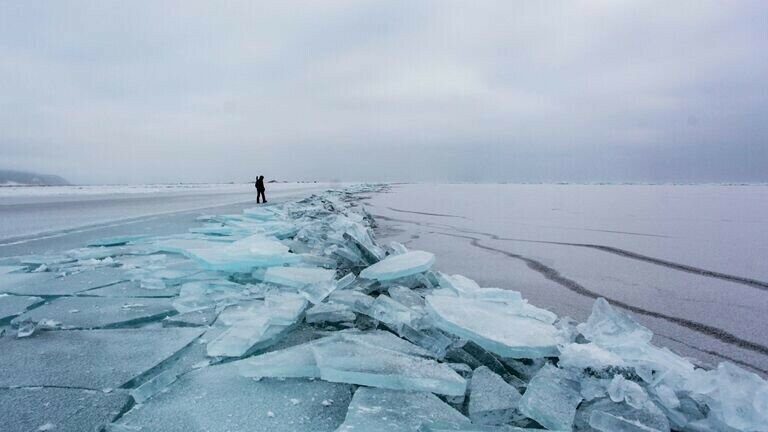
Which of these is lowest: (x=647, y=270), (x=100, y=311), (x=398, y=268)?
(x=647, y=270)

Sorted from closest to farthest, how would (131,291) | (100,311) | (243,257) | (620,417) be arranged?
1. (620,417)
2. (100,311)
3. (131,291)
4. (243,257)

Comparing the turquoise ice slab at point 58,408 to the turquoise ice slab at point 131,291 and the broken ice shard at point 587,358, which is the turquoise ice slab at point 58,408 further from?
the broken ice shard at point 587,358

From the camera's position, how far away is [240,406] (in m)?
1.15

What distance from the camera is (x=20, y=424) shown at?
1.04 metres

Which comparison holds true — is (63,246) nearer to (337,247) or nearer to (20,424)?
(337,247)

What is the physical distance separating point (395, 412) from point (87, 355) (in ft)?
3.93

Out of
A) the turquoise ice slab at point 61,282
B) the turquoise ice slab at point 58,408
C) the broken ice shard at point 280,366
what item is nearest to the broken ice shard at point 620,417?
the broken ice shard at point 280,366

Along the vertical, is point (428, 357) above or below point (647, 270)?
above

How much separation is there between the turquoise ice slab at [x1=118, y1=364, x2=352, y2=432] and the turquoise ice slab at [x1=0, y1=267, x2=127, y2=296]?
1613mm

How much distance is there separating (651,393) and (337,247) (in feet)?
7.51

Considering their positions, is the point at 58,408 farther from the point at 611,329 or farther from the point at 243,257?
the point at 611,329

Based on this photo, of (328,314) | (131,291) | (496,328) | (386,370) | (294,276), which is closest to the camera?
(386,370)

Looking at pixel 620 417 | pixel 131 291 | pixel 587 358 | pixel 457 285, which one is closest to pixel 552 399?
pixel 620 417

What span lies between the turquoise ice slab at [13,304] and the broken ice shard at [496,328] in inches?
78.9
